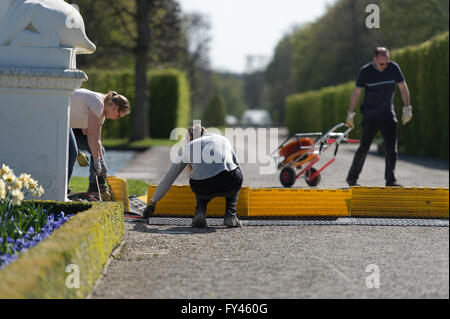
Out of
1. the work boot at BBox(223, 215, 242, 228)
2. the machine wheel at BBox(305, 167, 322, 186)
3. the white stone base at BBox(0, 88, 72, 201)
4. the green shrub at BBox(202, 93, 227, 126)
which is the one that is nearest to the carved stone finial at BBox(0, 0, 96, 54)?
the white stone base at BBox(0, 88, 72, 201)

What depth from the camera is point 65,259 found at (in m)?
3.67

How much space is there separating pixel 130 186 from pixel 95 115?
2645 mm

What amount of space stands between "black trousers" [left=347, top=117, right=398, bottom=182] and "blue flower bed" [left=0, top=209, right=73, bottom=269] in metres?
5.09

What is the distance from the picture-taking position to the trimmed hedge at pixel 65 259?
3.23 metres

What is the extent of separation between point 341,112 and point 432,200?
73.8 ft

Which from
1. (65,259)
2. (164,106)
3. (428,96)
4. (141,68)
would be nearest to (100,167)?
(65,259)

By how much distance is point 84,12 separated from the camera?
2827 cm

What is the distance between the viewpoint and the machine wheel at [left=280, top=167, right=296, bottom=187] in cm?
1025

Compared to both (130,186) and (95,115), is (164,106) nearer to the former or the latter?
(130,186)

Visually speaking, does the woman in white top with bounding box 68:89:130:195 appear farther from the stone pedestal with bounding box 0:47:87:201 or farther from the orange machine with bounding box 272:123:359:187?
the orange machine with bounding box 272:123:359:187

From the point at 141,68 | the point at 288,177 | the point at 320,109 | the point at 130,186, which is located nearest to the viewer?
the point at 130,186

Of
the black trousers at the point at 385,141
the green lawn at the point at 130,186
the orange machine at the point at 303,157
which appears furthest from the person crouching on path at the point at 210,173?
the orange machine at the point at 303,157

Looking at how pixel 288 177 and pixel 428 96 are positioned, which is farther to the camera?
pixel 428 96
